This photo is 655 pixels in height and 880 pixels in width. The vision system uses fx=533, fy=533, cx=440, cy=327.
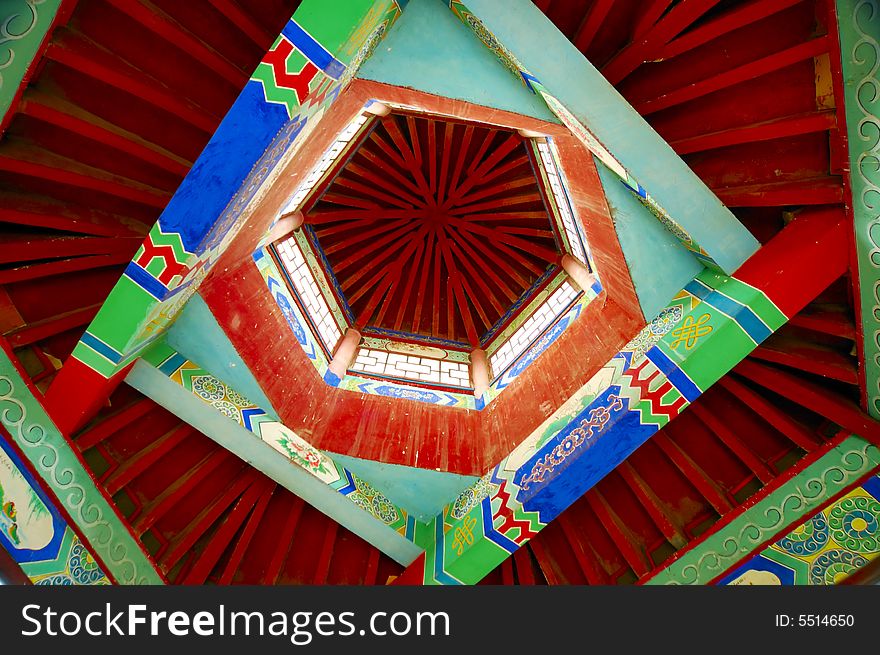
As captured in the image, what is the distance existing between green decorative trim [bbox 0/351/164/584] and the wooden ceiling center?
481 cm

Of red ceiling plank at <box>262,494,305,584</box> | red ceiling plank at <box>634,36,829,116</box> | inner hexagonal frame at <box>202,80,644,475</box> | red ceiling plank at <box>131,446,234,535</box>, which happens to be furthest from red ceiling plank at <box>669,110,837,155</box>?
red ceiling plank at <box>131,446,234,535</box>

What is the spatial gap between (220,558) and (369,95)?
4.96m

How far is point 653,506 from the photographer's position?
17.5ft

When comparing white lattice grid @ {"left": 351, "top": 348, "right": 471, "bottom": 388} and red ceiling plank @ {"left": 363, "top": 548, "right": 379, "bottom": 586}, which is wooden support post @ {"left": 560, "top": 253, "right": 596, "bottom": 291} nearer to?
white lattice grid @ {"left": 351, "top": 348, "right": 471, "bottom": 388}

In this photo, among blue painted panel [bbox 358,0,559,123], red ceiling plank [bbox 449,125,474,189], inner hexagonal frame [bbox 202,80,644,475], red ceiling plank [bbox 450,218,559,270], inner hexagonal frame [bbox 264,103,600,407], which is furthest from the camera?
red ceiling plank [bbox 450,218,559,270]

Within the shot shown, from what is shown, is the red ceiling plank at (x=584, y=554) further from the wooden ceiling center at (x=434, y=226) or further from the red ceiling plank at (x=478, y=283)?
the red ceiling plank at (x=478, y=283)

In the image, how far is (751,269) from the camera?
4500 mm

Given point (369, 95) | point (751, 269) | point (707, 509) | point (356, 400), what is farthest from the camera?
point (356, 400)

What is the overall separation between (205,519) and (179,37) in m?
4.51

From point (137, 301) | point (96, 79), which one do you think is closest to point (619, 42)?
point (96, 79)

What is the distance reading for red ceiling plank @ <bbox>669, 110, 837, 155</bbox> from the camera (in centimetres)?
388

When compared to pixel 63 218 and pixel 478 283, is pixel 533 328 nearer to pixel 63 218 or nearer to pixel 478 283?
pixel 478 283

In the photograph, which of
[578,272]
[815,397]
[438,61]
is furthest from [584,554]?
[438,61]

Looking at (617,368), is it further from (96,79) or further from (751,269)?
(96,79)
